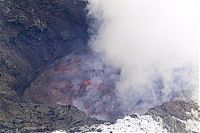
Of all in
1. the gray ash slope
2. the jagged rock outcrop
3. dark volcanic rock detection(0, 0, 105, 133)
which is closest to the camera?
the jagged rock outcrop

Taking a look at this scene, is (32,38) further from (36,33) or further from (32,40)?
(36,33)

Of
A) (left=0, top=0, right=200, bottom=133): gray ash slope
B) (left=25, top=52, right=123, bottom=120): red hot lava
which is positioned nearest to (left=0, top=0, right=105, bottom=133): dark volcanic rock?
(left=0, top=0, right=200, bottom=133): gray ash slope

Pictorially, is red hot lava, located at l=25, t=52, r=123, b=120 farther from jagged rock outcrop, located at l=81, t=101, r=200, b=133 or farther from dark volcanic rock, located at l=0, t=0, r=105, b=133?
jagged rock outcrop, located at l=81, t=101, r=200, b=133

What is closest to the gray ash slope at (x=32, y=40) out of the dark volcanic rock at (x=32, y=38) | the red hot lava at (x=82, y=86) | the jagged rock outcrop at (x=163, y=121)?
the dark volcanic rock at (x=32, y=38)

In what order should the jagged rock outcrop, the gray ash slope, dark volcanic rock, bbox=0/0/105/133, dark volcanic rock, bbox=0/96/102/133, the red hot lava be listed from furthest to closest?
dark volcanic rock, bbox=0/0/105/133 → the red hot lava → the gray ash slope → dark volcanic rock, bbox=0/96/102/133 → the jagged rock outcrop

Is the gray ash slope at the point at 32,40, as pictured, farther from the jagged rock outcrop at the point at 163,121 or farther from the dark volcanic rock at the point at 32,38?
the jagged rock outcrop at the point at 163,121

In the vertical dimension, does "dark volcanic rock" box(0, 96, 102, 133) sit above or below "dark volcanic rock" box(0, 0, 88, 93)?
below

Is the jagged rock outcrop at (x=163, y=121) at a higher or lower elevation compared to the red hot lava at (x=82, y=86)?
lower

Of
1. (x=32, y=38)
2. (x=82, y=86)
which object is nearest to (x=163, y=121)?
(x=82, y=86)

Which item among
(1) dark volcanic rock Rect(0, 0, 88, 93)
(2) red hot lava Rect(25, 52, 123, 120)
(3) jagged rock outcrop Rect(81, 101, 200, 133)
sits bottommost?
(3) jagged rock outcrop Rect(81, 101, 200, 133)
